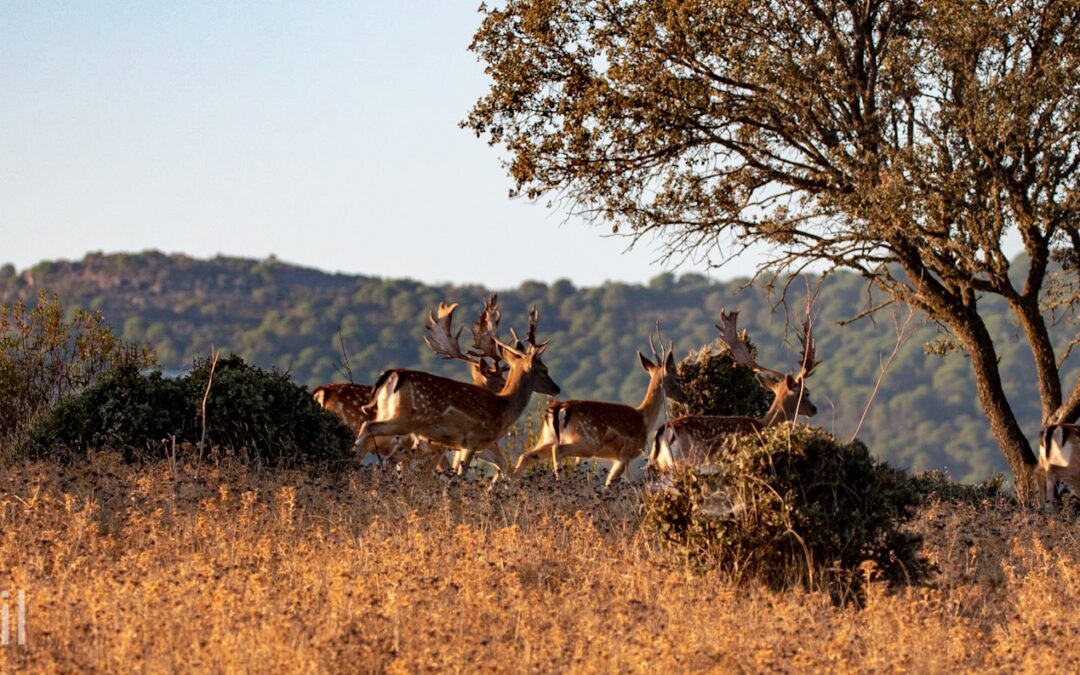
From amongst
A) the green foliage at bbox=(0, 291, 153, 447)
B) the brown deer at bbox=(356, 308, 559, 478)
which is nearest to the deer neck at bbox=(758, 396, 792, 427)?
the brown deer at bbox=(356, 308, 559, 478)

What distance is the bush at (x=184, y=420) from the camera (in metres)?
13.2

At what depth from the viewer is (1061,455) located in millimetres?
16969

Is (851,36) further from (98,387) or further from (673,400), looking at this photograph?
(98,387)

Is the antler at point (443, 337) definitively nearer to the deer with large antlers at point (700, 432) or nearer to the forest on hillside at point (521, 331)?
the deer with large antlers at point (700, 432)

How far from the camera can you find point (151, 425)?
43.7 ft

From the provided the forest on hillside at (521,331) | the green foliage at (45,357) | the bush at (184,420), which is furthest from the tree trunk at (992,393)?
the forest on hillside at (521,331)

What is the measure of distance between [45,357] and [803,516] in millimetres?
9674

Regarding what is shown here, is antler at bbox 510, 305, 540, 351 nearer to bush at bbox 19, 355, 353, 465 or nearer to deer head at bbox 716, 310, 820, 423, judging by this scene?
deer head at bbox 716, 310, 820, 423

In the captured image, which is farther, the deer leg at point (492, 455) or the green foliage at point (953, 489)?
the green foliage at point (953, 489)

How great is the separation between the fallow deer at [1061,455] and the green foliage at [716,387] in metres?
3.28

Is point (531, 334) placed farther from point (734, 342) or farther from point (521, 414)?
point (734, 342)

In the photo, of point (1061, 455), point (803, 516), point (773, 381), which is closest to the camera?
point (803, 516)

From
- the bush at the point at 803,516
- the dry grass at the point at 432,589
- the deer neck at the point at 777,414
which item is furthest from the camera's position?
the deer neck at the point at 777,414

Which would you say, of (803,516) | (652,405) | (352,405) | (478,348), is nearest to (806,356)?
(652,405)
